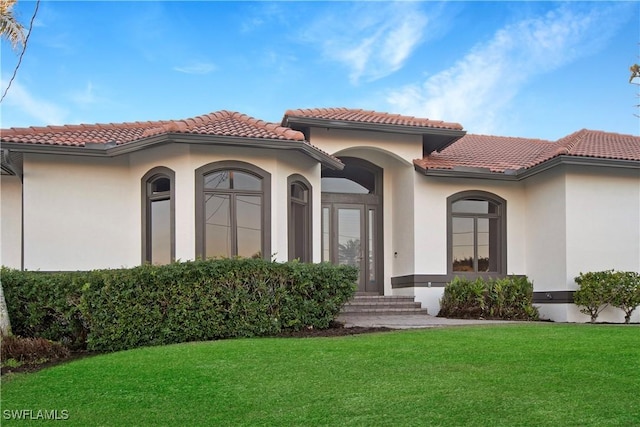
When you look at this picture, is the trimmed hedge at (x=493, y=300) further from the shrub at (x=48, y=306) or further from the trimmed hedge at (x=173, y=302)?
the shrub at (x=48, y=306)

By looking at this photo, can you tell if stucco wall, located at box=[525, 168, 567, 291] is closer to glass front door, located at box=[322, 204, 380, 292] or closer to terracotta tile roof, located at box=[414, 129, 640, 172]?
terracotta tile roof, located at box=[414, 129, 640, 172]

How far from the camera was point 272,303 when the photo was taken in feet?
34.8

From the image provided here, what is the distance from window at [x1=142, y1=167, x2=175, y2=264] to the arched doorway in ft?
15.9

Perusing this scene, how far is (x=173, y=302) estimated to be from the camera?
9.98 metres

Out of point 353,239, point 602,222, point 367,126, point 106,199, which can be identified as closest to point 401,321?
point 353,239

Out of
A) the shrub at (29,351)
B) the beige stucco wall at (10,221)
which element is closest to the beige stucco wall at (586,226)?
the shrub at (29,351)

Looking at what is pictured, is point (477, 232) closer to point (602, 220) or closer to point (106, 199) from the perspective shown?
point (602, 220)

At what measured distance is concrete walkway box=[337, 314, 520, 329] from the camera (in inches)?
474

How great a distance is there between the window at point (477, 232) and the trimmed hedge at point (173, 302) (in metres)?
6.14

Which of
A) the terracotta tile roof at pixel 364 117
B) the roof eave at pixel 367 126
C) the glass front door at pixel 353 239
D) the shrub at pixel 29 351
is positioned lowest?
the shrub at pixel 29 351

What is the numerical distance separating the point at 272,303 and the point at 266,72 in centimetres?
966

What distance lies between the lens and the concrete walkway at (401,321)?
12047 millimetres

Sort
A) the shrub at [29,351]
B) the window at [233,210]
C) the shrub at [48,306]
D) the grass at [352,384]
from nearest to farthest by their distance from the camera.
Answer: the grass at [352,384], the shrub at [29,351], the shrub at [48,306], the window at [233,210]

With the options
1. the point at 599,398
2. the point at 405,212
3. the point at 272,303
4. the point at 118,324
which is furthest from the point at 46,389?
the point at 405,212
